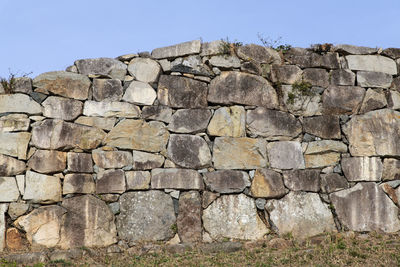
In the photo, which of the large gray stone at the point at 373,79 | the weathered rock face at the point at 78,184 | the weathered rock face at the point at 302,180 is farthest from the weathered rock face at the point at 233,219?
the large gray stone at the point at 373,79

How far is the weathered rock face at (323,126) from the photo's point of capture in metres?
6.70

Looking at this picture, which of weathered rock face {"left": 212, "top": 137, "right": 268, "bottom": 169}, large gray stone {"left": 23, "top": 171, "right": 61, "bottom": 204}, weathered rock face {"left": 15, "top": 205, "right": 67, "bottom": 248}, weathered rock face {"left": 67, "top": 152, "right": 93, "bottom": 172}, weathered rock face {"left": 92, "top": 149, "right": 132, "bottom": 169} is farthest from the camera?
weathered rock face {"left": 212, "top": 137, "right": 268, "bottom": 169}

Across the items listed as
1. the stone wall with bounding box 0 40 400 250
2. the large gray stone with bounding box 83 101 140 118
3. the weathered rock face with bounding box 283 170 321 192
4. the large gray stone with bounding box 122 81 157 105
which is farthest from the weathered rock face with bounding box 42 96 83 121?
the weathered rock face with bounding box 283 170 321 192

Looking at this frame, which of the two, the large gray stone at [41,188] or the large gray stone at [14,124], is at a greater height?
the large gray stone at [14,124]

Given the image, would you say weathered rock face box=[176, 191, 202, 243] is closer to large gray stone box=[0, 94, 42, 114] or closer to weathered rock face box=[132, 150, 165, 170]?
weathered rock face box=[132, 150, 165, 170]

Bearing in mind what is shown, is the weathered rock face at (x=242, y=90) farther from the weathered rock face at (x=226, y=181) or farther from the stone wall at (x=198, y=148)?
the weathered rock face at (x=226, y=181)

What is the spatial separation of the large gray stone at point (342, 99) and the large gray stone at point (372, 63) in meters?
0.38

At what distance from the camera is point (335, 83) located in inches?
274

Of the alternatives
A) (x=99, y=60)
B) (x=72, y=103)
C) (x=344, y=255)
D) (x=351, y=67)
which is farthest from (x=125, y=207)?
(x=351, y=67)

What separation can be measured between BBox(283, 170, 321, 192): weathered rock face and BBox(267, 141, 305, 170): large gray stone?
9 centimetres

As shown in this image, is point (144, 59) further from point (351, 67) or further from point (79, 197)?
point (351, 67)

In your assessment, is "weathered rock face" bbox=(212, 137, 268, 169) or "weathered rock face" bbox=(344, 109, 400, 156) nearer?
"weathered rock face" bbox=(212, 137, 268, 169)

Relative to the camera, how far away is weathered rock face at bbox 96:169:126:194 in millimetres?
6109

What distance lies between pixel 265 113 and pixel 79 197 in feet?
9.38
